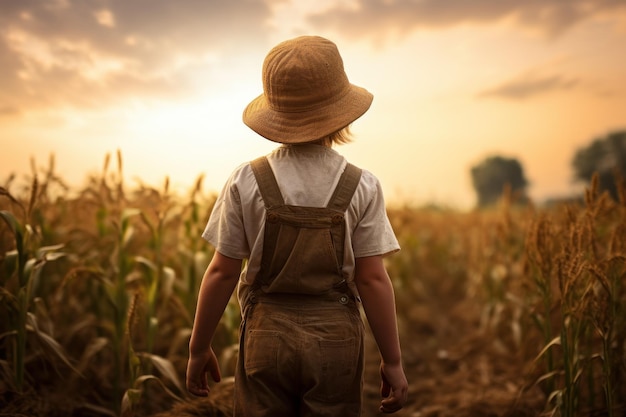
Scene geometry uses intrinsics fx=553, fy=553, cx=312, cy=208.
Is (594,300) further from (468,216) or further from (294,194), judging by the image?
(468,216)

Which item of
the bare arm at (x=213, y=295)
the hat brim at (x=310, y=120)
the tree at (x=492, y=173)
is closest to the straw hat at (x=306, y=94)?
the hat brim at (x=310, y=120)

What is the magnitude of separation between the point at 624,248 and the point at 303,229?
219 centimetres

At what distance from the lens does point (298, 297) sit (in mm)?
2045

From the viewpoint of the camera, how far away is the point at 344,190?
200 centimetres

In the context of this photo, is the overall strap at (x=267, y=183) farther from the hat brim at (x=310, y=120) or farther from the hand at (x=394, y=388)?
the hand at (x=394, y=388)

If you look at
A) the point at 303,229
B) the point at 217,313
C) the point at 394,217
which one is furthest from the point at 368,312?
the point at 394,217

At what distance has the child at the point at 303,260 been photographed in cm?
197

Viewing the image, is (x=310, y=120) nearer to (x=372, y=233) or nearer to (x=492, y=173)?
(x=372, y=233)

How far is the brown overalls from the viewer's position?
1.97 m

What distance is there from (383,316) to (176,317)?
8.12 feet

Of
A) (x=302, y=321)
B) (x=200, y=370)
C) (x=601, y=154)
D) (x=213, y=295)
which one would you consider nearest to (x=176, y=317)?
(x=200, y=370)

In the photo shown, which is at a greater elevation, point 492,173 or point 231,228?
point 492,173

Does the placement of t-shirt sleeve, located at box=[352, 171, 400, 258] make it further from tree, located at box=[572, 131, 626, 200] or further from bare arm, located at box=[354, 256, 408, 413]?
tree, located at box=[572, 131, 626, 200]

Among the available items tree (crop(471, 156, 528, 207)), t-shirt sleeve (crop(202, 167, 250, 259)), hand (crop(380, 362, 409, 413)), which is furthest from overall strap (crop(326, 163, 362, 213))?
tree (crop(471, 156, 528, 207))
